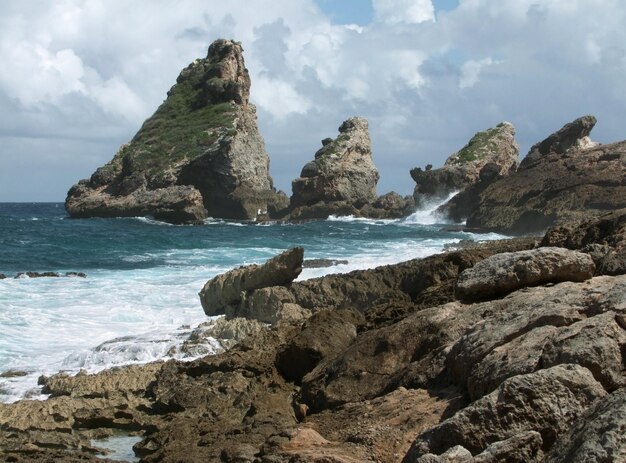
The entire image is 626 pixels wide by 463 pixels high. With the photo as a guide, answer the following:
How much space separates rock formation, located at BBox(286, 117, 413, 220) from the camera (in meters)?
77.0

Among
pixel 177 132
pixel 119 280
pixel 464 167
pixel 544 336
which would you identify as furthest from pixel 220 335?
pixel 177 132

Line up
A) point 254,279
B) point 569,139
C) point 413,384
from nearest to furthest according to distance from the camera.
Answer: point 413,384, point 254,279, point 569,139

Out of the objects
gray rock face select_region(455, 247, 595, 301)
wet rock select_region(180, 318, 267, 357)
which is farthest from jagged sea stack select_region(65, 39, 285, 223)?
gray rock face select_region(455, 247, 595, 301)

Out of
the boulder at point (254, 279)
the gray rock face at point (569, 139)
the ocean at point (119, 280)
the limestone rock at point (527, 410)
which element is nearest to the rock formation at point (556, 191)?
the gray rock face at point (569, 139)

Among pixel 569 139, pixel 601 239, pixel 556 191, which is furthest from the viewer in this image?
pixel 569 139

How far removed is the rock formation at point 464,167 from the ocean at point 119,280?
18005 millimetres

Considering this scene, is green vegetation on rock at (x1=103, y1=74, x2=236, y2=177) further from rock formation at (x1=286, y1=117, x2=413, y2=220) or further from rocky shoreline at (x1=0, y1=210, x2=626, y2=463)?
rocky shoreline at (x1=0, y1=210, x2=626, y2=463)

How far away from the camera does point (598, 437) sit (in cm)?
438

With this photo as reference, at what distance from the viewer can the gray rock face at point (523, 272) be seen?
9.43 m

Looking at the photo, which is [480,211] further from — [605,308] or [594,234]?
[605,308]

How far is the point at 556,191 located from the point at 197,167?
33.8 metres

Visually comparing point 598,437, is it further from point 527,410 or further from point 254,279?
point 254,279

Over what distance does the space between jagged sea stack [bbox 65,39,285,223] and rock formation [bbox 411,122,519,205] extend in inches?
507

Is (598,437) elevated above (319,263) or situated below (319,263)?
above
